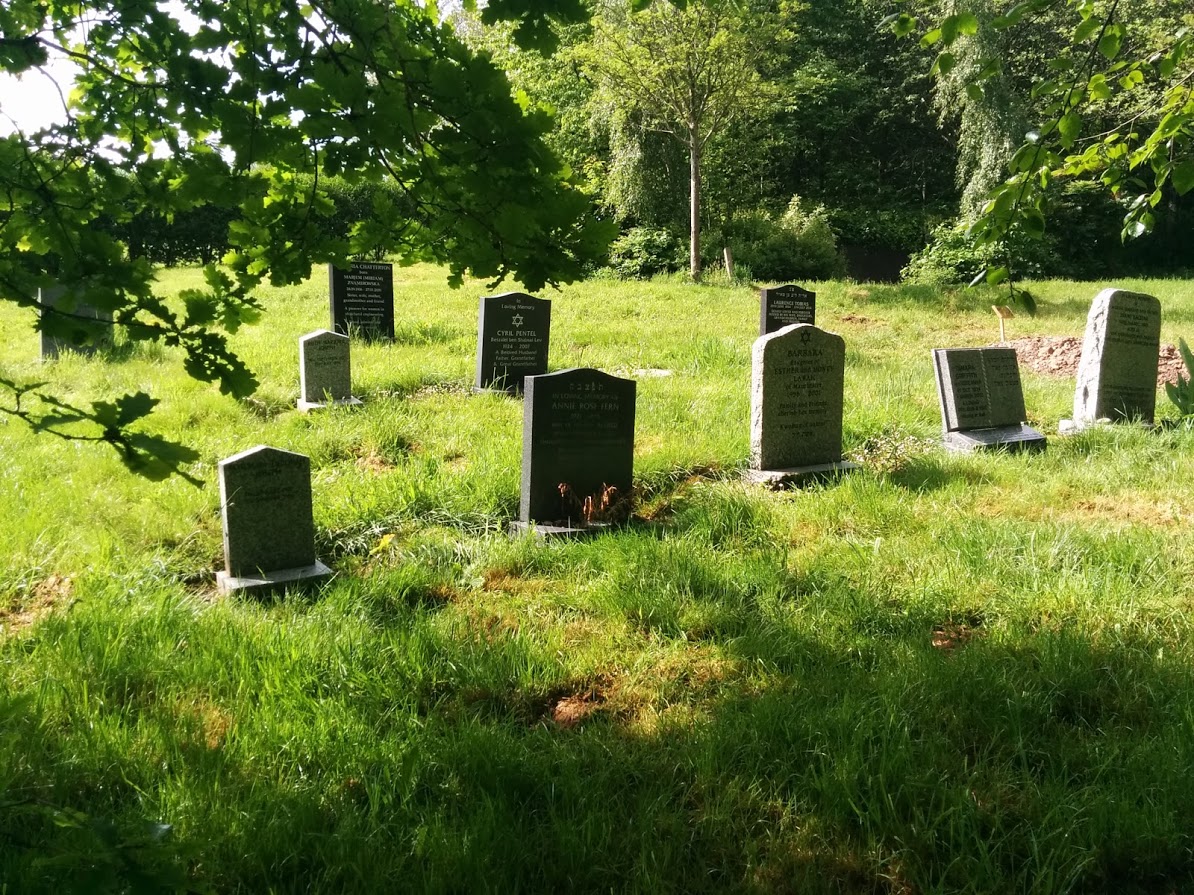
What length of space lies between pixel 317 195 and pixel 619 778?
6.96 feet

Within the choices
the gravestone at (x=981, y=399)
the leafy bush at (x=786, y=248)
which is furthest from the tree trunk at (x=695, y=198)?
the gravestone at (x=981, y=399)

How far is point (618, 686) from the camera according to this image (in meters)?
3.53

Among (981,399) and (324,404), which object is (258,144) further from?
A: (981,399)

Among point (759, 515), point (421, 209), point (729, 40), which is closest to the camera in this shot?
point (421, 209)

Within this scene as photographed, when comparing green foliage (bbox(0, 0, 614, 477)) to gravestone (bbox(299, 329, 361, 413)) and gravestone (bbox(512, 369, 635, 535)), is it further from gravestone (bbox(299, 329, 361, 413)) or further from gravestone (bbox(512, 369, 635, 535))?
gravestone (bbox(299, 329, 361, 413))

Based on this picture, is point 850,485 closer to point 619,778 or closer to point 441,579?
point 441,579

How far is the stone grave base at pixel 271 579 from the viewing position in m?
4.70

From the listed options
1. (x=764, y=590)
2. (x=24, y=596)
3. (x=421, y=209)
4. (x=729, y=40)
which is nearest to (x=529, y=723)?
(x=764, y=590)

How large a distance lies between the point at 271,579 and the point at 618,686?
2.28m

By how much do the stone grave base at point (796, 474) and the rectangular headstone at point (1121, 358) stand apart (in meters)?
3.34

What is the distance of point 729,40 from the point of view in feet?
64.2

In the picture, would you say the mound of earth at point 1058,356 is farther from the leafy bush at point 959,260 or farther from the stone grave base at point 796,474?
the leafy bush at point 959,260

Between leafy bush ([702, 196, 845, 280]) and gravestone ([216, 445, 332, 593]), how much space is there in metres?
20.2

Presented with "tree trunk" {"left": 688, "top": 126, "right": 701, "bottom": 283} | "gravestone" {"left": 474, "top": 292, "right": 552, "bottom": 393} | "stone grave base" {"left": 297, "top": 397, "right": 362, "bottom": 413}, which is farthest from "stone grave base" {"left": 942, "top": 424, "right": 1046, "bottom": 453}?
"tree trunk" {"left": 688, "top": 126, "right": 701, "bottom": 283}
